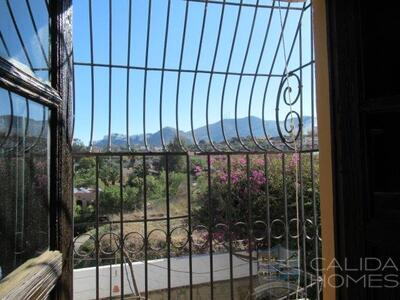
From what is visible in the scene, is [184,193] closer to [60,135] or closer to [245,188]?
[245,188]

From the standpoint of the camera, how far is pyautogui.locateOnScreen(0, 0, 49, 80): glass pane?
0.84 meters

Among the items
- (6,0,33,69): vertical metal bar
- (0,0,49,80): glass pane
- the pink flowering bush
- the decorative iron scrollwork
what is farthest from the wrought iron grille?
(6,0,33,69): vertical metal bar

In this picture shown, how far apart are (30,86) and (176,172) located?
1.53 m

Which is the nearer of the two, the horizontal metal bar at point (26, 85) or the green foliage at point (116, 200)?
the horizontal metal bar at point (26, 85)

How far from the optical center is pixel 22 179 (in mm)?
954

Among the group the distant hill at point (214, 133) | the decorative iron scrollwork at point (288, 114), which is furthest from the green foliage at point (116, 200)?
the decorative iron scrollwork at point (288, 114)

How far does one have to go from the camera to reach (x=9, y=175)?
34.2 inches

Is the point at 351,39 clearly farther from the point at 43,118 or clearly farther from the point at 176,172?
the point at 176,172

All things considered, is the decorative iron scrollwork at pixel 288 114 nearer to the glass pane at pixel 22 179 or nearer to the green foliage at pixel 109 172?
the green foliage at pixel 109 172

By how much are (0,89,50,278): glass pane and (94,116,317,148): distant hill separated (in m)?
0.85

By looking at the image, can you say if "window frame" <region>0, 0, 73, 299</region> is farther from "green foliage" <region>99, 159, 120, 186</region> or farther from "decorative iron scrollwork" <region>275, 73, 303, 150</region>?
"decorative iron scrollwork" <region>275, 73, 303, 150</region>

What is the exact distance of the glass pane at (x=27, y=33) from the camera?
0.84 meters

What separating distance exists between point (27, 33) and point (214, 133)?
4.20 ft

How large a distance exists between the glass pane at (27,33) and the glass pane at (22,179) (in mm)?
110
